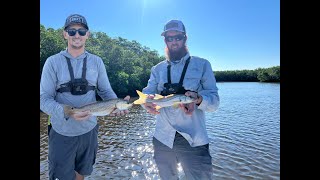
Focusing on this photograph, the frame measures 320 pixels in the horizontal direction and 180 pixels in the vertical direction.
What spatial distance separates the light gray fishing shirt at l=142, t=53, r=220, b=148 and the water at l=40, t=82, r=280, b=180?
226 inches

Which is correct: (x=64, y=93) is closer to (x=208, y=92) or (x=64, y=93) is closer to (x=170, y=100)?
(x=170, y=100)

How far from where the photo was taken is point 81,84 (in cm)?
445

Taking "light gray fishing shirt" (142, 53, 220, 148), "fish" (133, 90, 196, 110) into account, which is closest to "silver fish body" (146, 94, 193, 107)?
"fish" (133, 90, 196, 110)

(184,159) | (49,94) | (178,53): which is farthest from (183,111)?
(49,94)

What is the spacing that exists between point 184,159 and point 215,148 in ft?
→ 32.2

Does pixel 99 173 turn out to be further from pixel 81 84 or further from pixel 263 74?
pixel 263 74

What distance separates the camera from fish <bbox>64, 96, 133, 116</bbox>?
427 centimetres

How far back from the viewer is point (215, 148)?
13.8 meters

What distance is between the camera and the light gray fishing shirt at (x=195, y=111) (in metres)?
4.45

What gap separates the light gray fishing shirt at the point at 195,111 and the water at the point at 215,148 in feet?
18.8

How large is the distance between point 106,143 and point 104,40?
40.4m

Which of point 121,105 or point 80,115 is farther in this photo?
point 121,105

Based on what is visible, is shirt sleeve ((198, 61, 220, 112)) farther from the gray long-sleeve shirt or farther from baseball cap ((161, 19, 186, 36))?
the gray long-sleeve shirt

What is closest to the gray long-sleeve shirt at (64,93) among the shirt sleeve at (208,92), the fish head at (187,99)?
the fish head at (187,99)
